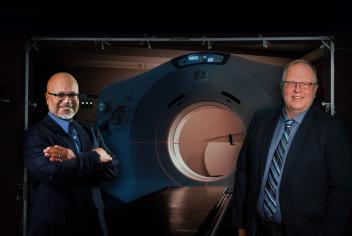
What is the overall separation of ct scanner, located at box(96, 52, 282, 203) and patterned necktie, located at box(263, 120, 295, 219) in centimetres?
107

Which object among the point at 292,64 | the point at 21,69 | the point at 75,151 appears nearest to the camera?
the point at 292,64

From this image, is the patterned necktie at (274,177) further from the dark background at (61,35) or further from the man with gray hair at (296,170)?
the dark background at (61,35)

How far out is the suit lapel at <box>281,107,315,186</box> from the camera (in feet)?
5.13

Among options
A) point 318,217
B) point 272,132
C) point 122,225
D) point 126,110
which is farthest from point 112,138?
point 318,217

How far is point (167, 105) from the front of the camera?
2.93 metres

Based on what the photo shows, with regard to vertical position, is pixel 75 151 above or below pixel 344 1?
below

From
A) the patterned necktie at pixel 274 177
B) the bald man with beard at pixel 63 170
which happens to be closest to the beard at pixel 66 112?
the bald man with beard at pixel 63 170

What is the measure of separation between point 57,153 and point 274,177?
0.93m

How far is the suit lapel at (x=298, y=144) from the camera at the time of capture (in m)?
1.56

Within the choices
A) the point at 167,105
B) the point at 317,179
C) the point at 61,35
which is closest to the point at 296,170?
the point at 317,179

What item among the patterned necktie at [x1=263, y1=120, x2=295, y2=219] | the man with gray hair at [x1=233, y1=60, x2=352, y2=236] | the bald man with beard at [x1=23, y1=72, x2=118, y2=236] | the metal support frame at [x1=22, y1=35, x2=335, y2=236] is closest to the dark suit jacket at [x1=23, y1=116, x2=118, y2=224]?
the bald man with beard at [x1=23, y1=72, x2=118, y2=236]

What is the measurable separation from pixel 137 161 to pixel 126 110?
0.33 m

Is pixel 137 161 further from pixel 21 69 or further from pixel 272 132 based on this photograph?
pixel 272 132

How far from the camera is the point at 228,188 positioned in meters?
2.88
